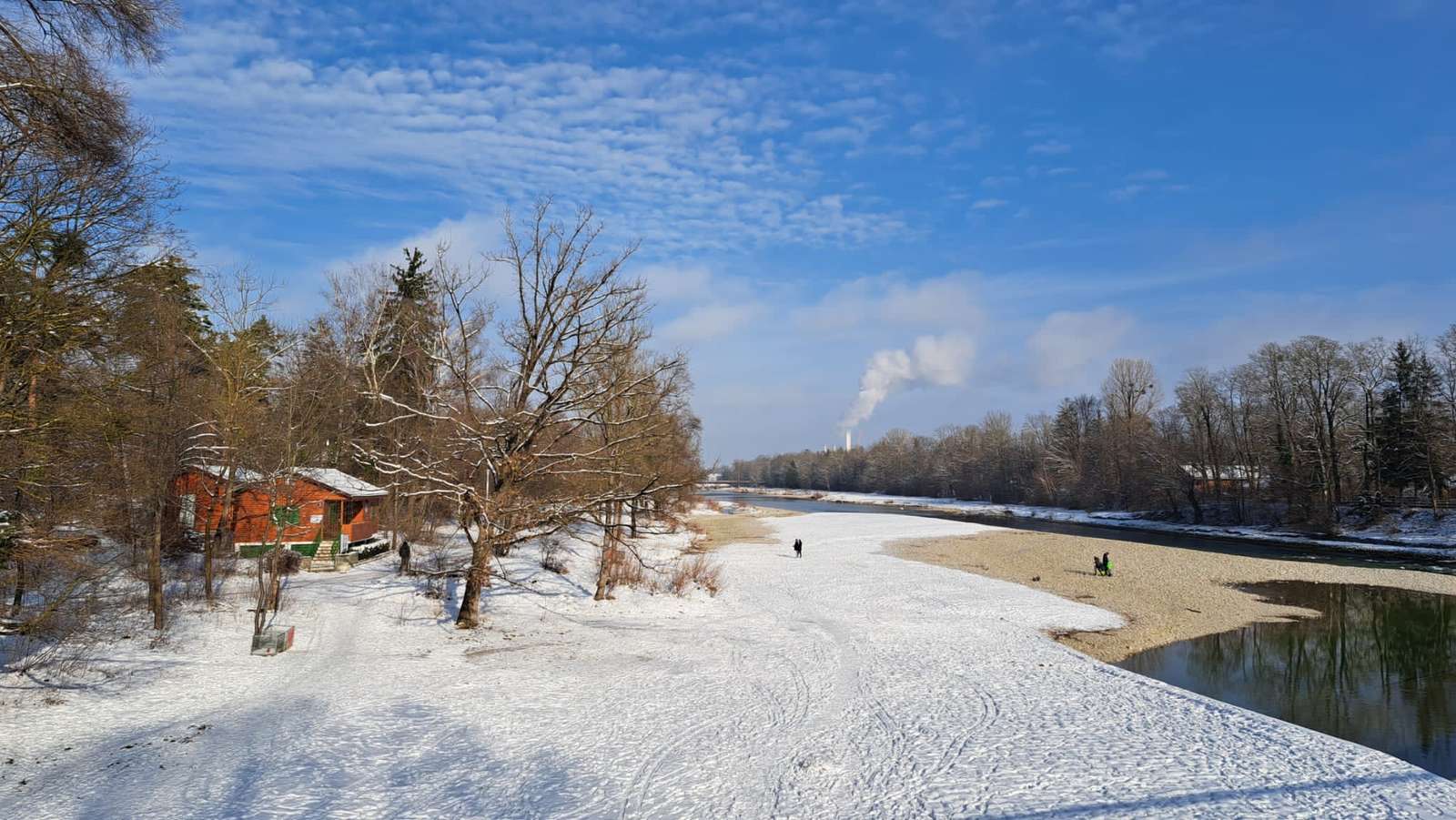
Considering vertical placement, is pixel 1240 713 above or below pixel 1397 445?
below

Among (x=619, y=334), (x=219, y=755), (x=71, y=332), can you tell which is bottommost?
(x=219, y=755)

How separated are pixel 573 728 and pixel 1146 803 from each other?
728 centimetres

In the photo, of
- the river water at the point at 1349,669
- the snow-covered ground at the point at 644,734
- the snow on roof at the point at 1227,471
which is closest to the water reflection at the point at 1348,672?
the river water at the point at 1349,669

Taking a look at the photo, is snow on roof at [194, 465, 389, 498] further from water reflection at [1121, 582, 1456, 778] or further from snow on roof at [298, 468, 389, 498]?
water reflection at [1121, 582, 1456, 778]

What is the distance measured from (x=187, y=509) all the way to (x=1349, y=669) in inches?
1168

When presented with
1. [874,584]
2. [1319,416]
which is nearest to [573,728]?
[874,584]

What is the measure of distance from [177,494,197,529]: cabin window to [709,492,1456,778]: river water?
75.2 ft

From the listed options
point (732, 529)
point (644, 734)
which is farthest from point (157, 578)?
point (732, 529)

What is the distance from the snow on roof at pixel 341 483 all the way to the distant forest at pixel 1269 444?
55.6m

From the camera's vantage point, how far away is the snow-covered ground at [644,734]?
320 inches

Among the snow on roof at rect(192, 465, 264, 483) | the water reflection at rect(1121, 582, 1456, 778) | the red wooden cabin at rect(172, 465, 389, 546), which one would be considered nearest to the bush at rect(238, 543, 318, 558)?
the red wooden cabin at rect(172, 465, 389, 546)

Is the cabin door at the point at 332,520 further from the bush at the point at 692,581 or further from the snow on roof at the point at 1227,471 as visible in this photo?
the snow on roof at the point at 1227,471

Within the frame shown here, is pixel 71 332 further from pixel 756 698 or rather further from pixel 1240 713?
pixel 1240 713

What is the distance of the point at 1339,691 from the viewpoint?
1505 centimetres
